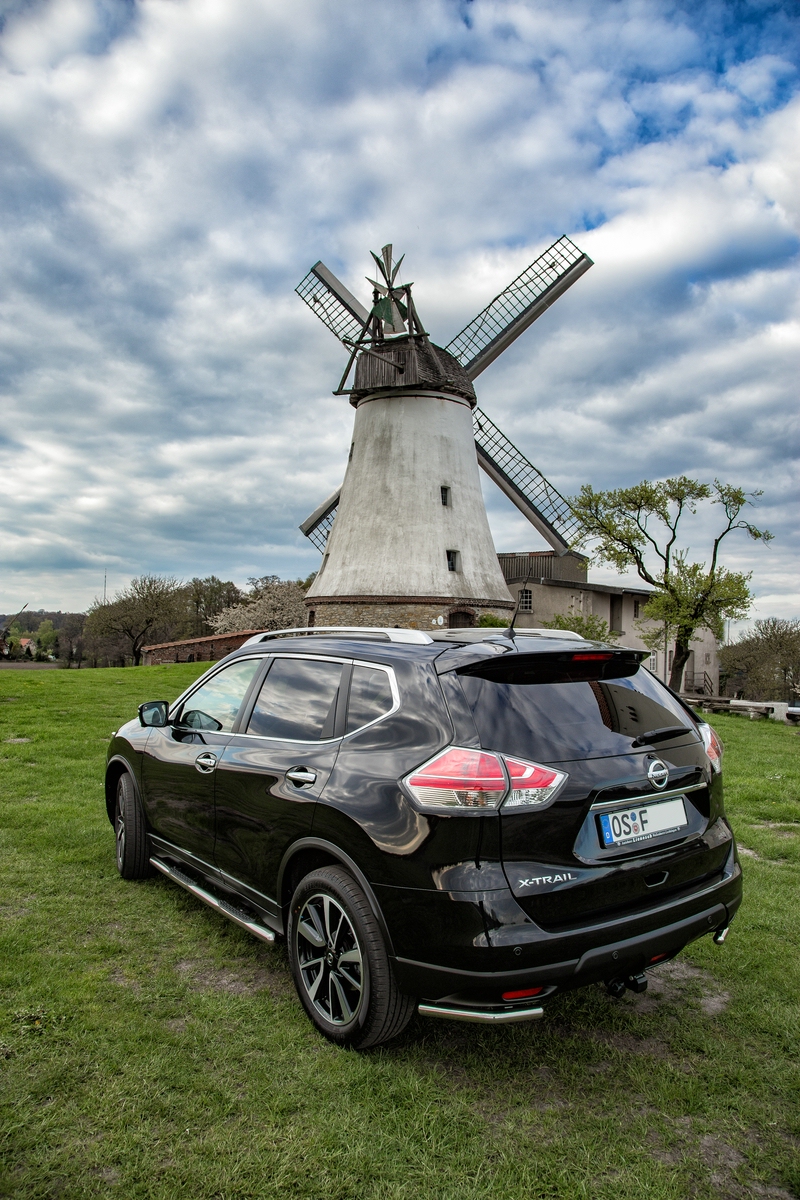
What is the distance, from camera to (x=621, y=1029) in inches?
126

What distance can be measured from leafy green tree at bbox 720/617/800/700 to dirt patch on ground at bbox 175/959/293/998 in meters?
50.6

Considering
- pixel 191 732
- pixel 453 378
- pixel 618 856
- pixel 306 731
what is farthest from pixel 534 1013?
pixel 453 378

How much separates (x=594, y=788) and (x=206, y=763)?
228 cm

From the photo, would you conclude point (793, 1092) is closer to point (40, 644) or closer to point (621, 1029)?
point (621, 1029)

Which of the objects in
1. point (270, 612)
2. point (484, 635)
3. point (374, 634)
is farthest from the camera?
point (270, 612)

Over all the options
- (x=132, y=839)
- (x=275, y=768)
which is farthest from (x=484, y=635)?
(x=132, y=839)

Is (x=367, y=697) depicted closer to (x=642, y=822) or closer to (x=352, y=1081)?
(x=642, y=822)

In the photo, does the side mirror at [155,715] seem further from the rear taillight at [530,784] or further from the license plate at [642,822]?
the license plate at [642,822]

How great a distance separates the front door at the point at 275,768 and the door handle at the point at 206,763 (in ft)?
0.33

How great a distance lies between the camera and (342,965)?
2998mm

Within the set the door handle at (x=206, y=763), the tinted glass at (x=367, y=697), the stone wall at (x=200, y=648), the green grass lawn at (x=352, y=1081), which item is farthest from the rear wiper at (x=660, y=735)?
the stone wall at (x=200, y=648)

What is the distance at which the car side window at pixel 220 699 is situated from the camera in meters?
4.16

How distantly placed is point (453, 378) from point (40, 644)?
6381 centimetres

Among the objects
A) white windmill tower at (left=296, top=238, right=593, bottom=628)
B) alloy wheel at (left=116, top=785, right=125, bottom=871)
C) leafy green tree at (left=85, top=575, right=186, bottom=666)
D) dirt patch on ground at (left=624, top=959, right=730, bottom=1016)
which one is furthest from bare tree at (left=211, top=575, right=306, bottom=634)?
dirt patch on ground at (left=624, top=959, right=730, bottom=1016)
